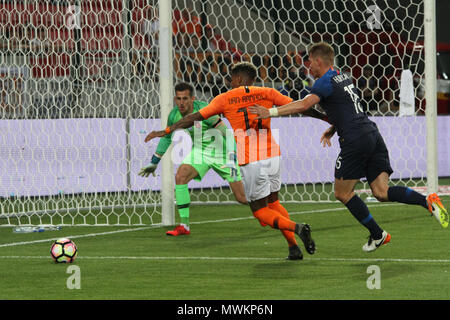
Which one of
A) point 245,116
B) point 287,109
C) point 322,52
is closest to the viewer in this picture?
point 287,109

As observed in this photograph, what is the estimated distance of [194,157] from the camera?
1156 cm

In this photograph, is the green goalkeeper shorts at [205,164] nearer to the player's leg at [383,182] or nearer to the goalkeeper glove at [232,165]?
the goalkeeper glove at [232,165]

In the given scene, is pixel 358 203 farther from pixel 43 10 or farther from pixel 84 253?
pixel 43 10

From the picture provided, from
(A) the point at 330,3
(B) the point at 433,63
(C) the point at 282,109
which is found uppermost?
(A) the point at 330,3

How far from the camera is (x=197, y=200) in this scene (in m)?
16.1

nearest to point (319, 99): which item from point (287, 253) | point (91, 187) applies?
point (287, 253)

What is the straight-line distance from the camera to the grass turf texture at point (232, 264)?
22.5ft

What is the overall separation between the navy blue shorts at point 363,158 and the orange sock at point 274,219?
0.64 m

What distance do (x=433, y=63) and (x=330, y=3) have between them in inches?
154

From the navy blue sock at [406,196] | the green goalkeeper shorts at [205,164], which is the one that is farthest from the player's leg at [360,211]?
the green goalkeeper shorts at [205,164]

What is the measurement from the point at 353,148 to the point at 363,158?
138 millimetres

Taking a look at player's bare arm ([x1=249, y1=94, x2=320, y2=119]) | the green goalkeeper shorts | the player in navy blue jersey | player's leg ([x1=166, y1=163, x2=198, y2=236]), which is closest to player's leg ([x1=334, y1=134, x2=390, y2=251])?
the player in navy blue jersey

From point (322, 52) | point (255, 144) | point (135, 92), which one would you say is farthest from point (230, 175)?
point (135, 92)

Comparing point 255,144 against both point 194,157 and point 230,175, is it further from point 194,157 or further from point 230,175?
point 230,175
